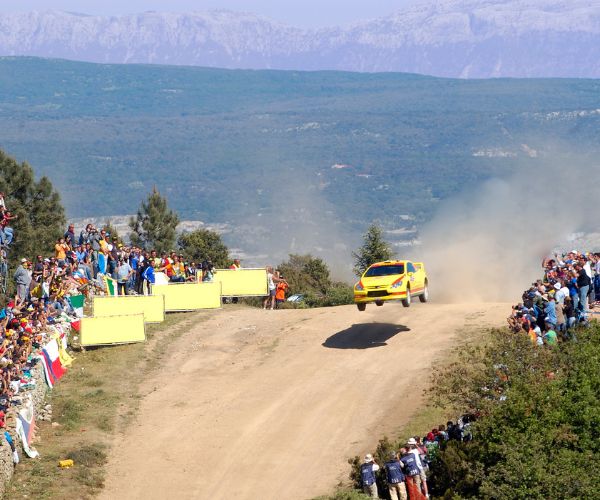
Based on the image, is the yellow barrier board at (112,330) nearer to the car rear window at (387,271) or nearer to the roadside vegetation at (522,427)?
the car rear window at (387,271)

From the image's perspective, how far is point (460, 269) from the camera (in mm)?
72875

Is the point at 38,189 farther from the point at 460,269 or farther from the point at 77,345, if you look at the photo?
the point at 77,345

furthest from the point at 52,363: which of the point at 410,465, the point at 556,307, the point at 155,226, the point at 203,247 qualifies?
the point at 203,247

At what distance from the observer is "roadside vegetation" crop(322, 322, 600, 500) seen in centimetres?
2431

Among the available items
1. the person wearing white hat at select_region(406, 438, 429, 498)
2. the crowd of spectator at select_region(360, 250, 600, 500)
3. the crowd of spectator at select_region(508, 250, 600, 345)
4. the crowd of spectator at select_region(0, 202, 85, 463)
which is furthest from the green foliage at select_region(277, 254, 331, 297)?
the person wearing white hat at select_region(406, 438, 429, 498)

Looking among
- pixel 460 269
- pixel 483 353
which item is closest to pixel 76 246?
pixel 483 353

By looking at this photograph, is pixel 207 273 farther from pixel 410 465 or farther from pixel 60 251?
pixel 410 465

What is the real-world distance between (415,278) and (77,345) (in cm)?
1226

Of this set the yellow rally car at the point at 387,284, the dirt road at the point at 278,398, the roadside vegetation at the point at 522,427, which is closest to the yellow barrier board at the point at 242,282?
the dirt road at the point at 278,398

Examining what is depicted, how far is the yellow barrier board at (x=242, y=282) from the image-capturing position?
4747cm

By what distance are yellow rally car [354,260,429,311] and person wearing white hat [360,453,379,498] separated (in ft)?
39.6

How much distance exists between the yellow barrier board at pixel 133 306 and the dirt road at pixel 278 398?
1.73m

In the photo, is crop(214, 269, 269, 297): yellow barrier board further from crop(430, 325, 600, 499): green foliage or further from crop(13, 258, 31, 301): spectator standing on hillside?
crop(430, 325, 600, 499): green foliage

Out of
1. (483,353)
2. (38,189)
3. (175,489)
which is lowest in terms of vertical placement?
(175,489)
